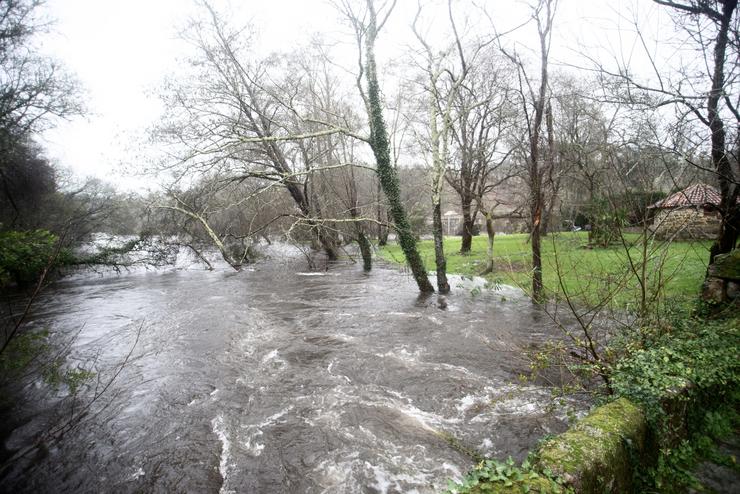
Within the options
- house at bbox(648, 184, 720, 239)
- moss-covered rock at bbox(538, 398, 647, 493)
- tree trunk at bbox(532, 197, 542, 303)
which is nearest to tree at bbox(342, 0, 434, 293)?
tree trunk at bbox(532, 197, 542, 303)

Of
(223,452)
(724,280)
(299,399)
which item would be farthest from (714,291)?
(223,452)

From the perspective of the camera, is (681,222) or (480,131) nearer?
(681,222)

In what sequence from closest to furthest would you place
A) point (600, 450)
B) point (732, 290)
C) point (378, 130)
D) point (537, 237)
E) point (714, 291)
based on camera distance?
1. point (600, 450)
2. point (732, 290)
3. point (714, 291)
4. point (537, 237)
5. point (378, 130)

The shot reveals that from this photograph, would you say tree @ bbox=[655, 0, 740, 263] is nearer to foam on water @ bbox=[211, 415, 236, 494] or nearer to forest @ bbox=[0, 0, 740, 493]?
forest @ bbox=[0, 0, 740, 493]

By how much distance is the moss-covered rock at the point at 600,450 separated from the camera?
2.31 metres

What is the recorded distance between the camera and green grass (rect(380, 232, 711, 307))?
17.0 ft

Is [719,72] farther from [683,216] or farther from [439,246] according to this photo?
[439,246]

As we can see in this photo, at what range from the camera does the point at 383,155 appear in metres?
11.7

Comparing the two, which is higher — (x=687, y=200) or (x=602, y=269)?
(x=687, y=200)

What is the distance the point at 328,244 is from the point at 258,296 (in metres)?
7.66

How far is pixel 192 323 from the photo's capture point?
1001 cm

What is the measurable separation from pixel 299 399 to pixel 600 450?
4.37m

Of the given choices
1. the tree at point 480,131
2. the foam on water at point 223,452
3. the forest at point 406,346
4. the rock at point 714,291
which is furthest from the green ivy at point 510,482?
the tree at point 480,131

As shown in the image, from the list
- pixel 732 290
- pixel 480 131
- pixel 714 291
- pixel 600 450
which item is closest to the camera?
pixel 600 450
